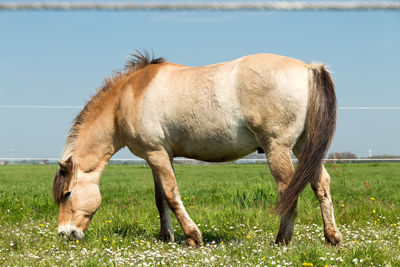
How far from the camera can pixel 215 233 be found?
4.96 metres

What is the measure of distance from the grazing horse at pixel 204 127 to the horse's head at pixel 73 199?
0.01 metres

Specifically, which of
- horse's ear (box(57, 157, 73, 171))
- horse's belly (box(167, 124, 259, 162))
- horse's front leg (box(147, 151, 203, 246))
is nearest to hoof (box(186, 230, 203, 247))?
horse's front leg (box(147, 151, 203, 246))

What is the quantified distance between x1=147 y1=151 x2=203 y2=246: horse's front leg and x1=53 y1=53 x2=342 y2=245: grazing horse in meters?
0.01

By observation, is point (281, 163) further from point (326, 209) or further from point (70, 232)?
point (70, 232)

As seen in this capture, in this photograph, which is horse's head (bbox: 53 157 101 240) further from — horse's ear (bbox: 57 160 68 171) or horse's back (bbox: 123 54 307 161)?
horse's back (bbox: 123 54 307 161)

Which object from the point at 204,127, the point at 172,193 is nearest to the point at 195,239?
the point at 172,193

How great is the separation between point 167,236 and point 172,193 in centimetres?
70

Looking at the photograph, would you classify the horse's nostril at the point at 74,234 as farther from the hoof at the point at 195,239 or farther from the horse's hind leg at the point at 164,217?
the hoof at the point at 195,239

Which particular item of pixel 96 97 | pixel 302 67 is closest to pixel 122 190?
pixel 96 97

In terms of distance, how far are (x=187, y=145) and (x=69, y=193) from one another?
162 centimetres

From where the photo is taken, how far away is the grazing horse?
3992 millimetres

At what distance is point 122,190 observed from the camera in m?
8.27

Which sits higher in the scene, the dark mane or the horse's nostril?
the dark mane

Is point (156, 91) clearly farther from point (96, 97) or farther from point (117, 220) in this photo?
point (117, 220)
